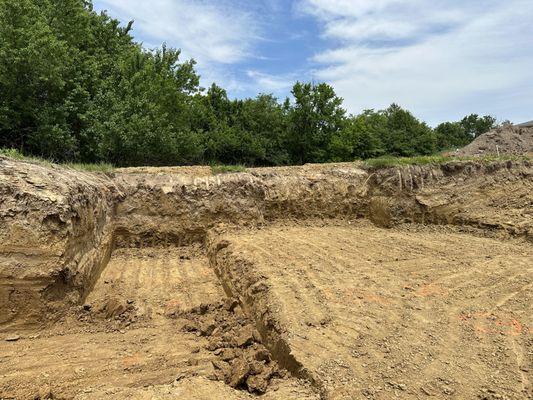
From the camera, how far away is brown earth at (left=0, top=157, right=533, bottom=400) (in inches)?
151

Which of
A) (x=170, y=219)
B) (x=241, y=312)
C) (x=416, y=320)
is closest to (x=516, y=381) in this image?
(x=416, y=320)

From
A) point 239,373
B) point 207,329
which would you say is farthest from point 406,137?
point 239,373

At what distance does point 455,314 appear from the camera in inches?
192

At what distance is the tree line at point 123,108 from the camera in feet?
46.5

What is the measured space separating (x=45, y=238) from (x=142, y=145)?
12122 millimetres

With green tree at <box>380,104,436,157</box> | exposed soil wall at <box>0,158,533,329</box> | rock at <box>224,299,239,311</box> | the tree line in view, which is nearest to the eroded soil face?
rock at <box>224,299,239,311</box>

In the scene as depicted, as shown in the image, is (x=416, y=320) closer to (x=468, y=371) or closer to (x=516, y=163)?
(x=468, y=371)

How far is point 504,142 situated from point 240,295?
1869 cm

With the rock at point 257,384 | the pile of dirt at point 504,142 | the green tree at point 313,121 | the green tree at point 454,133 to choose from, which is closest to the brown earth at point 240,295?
the rock at point 257,384

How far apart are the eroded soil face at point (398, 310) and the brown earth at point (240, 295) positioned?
2 centimetres

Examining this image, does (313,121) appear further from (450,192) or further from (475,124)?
(475,124)

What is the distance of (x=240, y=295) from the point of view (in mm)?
6242

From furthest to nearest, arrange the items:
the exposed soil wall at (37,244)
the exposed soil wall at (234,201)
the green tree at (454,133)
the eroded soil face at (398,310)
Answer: the green tree at (454,133) < the exposed soil wall at (234,201) < the exposed soil wall at (37,244) < the eroded soil face at (398,310)

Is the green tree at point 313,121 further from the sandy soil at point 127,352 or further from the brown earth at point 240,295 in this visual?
the sandy soil at point 127,352
